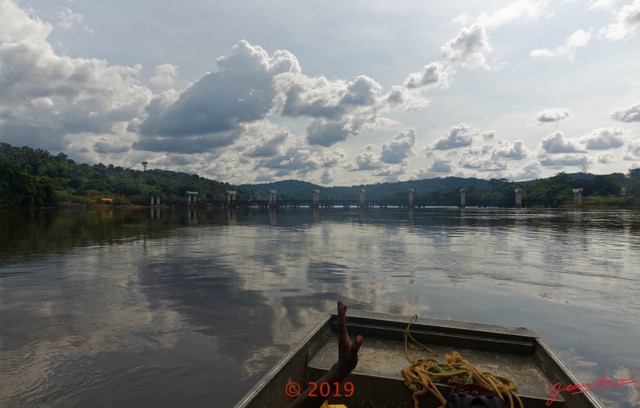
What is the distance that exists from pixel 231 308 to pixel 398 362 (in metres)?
7.42

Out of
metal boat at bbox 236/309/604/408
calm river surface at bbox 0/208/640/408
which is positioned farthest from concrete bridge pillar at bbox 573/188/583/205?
metal boat at bbox 236/309/604/408

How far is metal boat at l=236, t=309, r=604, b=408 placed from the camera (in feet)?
16.3

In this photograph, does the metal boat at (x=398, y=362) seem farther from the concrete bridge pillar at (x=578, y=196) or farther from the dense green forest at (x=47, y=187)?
the concrete bridge pillar at (x=578, y=196)

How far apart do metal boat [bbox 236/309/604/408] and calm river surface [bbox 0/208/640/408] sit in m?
1.93

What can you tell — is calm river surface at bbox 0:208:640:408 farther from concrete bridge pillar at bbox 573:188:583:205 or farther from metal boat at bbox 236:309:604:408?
concrete bridge pillar at bbox 573:188:583:205

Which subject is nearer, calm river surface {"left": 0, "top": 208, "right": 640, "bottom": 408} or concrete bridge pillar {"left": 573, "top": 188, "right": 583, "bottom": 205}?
calm river surface {"left": 0, "top": 208, "right": 640, "bottom": 408}

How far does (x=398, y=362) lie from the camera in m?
6.20

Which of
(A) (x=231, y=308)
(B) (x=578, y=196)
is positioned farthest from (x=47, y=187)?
(B) (x=578, y=196)

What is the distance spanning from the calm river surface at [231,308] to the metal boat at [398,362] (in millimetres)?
1925

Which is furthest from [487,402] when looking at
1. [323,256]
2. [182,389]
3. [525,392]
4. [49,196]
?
[49,196]

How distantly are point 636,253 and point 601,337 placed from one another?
19.5m

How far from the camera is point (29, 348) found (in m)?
8.91

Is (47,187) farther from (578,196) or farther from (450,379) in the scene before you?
(578,196)

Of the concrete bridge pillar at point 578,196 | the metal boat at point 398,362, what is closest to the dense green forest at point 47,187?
the metal boat at point 398,362
